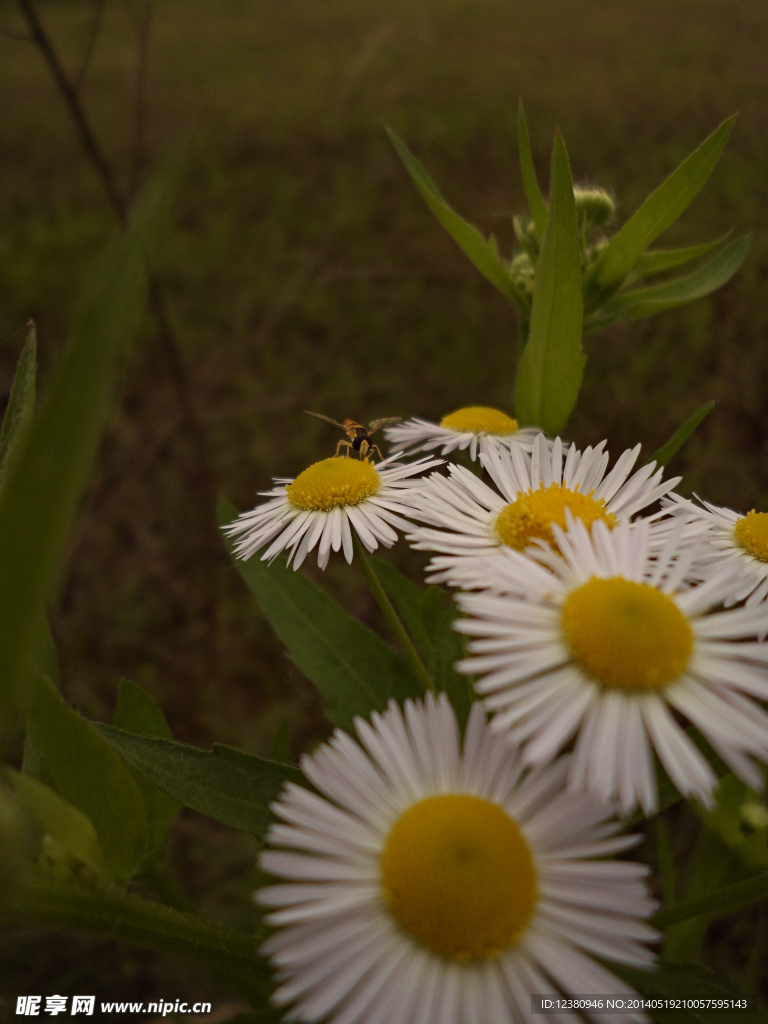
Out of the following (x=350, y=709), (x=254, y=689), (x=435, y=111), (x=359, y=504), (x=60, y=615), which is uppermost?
(x=435, y=111)

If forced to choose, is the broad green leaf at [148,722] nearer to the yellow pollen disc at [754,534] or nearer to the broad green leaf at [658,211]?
the yellow pollen disc at [754,534]

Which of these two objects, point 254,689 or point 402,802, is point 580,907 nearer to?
point 402,802

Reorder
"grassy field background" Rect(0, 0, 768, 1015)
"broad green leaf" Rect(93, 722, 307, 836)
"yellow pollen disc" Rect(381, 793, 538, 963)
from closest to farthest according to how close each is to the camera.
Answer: "yellow pollen disc" Rect(381, 793, 538, 963) < "broad green leaf" Rect(93, 722, 307, 836) < "grassy field background" Rect(0, 0, 768, 1015)

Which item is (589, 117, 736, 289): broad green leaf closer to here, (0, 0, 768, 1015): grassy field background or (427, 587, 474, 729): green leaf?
(0, 0, 768, 1015): grassy field background

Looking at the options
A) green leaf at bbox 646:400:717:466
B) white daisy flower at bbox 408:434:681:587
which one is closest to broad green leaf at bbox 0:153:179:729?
white daisy flower at bbox 408:434:681:587

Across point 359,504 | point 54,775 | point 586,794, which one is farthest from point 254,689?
point 586,794

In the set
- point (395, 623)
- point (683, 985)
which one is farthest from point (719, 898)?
point (395, 623)
